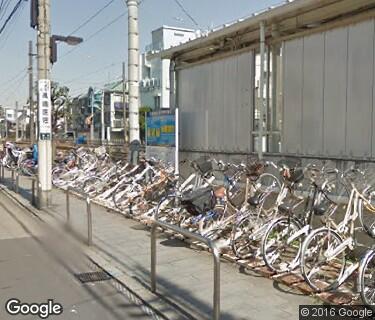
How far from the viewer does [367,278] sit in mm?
Answer: 3912

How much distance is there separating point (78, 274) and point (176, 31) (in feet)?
162

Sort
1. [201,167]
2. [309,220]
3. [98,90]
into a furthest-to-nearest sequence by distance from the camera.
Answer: [98,90] → [201,167] → [309,220]

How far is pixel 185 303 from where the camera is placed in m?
4.29

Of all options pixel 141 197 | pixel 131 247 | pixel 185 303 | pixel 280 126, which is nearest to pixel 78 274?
pixel 131 247

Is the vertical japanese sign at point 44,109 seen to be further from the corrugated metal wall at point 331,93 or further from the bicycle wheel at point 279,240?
the bicycle wheel at point 279,240

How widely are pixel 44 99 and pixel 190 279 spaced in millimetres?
6722

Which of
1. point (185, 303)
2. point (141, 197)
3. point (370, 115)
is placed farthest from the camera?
point (141, 197)

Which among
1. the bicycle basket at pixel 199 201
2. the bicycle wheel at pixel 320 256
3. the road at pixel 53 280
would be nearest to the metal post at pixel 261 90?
the bicycle basket at pixel 199 201

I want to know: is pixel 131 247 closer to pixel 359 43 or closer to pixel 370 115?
pixel 370 115

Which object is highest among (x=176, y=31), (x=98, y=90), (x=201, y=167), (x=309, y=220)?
(x=176, y=31)

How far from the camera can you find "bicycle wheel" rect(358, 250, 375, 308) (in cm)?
371

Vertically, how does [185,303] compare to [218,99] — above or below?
below

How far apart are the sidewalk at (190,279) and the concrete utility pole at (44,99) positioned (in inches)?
114

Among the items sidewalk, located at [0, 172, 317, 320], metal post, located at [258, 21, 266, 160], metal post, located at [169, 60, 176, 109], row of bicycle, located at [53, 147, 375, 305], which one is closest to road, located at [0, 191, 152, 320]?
sidewalk, located at [0, 172, 317, 320]
